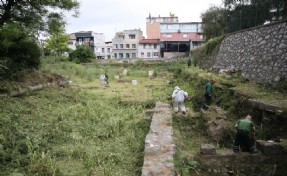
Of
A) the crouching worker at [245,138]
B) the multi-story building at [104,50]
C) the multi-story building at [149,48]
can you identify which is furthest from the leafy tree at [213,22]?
the multi-story building at [104,50]

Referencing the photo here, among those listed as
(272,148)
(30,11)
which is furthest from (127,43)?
(272,148)

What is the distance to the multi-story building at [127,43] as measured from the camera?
220 ft

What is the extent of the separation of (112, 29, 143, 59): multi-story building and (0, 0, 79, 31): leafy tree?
48061 mm

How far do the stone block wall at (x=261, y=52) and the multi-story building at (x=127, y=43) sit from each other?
47.0m

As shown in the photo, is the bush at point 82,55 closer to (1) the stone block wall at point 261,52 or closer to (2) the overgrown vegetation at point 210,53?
(2) the overgrown vegetation at point 210,53

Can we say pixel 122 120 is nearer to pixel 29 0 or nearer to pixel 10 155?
pixel 10 155

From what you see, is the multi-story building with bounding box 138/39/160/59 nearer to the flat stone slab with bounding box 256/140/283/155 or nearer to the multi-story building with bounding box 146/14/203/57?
the multi-story building with bounding box 146/14/203/57

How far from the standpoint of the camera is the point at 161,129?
9625 millimetres

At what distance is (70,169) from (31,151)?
126 centimetres

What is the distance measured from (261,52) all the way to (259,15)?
10.4 feet

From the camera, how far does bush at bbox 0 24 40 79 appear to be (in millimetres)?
13391

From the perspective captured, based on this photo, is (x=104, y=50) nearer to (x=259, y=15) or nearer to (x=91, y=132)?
(x=259, y=15)

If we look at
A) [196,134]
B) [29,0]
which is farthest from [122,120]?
[29,0]

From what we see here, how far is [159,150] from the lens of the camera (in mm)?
7660
